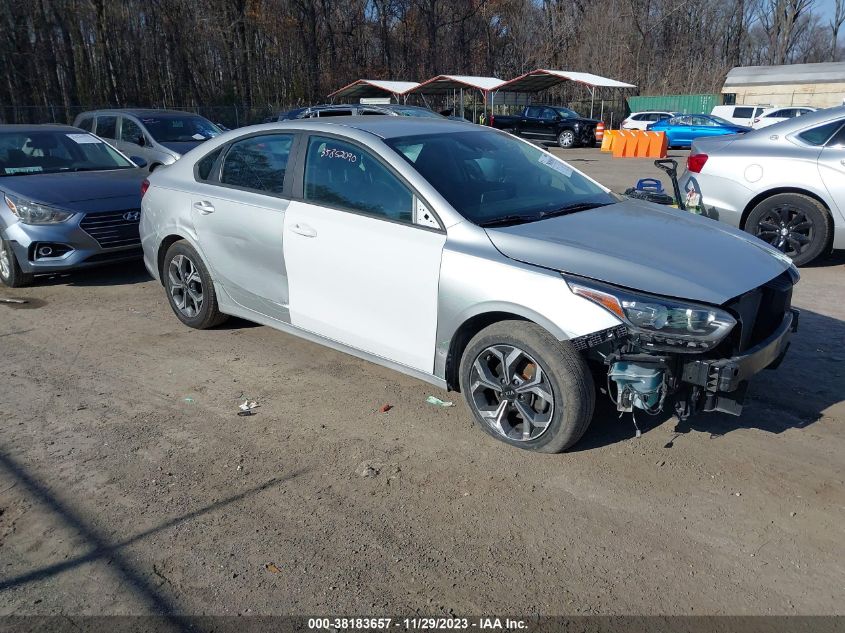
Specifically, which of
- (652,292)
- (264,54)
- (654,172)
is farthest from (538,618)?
(264,54)

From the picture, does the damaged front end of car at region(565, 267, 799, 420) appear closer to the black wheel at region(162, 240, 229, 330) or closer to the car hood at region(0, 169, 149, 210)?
the black wheel at region(162, 240, 229, 330)

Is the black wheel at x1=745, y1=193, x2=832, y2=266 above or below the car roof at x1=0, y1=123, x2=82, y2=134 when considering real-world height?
below

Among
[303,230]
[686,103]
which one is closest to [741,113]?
[686,103]

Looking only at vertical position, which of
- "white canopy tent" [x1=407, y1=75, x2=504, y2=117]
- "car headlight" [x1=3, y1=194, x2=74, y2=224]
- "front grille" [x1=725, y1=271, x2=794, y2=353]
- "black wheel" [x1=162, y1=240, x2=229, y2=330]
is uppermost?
"white canopy tent" [x1=407, y1=75, x2=504, y2=117]

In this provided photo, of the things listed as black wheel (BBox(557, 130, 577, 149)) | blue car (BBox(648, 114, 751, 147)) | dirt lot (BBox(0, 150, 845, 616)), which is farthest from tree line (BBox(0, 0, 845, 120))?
dirt lot (BBox(0, 150, 845, 616))

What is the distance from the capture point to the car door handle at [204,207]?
516cm

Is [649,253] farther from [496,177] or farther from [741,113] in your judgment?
[741,113]

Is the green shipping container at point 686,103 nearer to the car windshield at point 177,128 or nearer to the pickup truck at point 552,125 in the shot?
the pickup truck at point 552,125

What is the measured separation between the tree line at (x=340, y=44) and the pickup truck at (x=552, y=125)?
14.8 meters

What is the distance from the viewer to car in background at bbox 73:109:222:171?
12.3m

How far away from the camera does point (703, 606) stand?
264 centimetres

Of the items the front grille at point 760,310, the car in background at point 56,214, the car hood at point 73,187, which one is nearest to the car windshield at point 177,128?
the car in background at point 56,214

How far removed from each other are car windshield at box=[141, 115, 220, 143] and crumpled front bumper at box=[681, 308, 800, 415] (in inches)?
454

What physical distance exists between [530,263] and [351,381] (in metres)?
1.73
